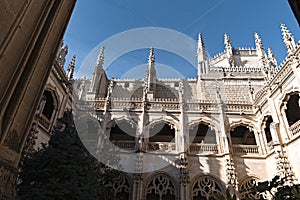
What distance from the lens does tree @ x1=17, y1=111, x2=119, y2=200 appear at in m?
Result: 5.27

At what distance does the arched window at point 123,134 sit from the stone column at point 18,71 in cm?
1174

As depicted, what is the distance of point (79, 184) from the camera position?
6.11 metres

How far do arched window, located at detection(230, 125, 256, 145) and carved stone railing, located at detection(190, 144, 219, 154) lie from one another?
3535mm

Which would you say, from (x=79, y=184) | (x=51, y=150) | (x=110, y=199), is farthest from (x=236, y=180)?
(x=51, y=150)

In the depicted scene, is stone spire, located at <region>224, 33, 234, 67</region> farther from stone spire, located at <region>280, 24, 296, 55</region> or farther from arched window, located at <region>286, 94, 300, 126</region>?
arched window, located at <region>286, 94, 300, 126</region>

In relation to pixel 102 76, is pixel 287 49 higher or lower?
lower

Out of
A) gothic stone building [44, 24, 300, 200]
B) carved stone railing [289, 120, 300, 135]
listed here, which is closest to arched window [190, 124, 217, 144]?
gothic stone building [44, 24, 300, 200]

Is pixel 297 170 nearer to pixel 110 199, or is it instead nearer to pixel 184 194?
pixel 184 194

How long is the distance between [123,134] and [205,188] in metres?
7.91

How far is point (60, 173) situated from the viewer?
5.91 meters

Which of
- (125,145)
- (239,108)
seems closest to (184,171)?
(125,145)

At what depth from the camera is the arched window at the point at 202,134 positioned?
1673cm

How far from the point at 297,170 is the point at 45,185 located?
41.8 ft

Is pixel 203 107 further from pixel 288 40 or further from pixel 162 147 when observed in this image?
pixel 288 40
